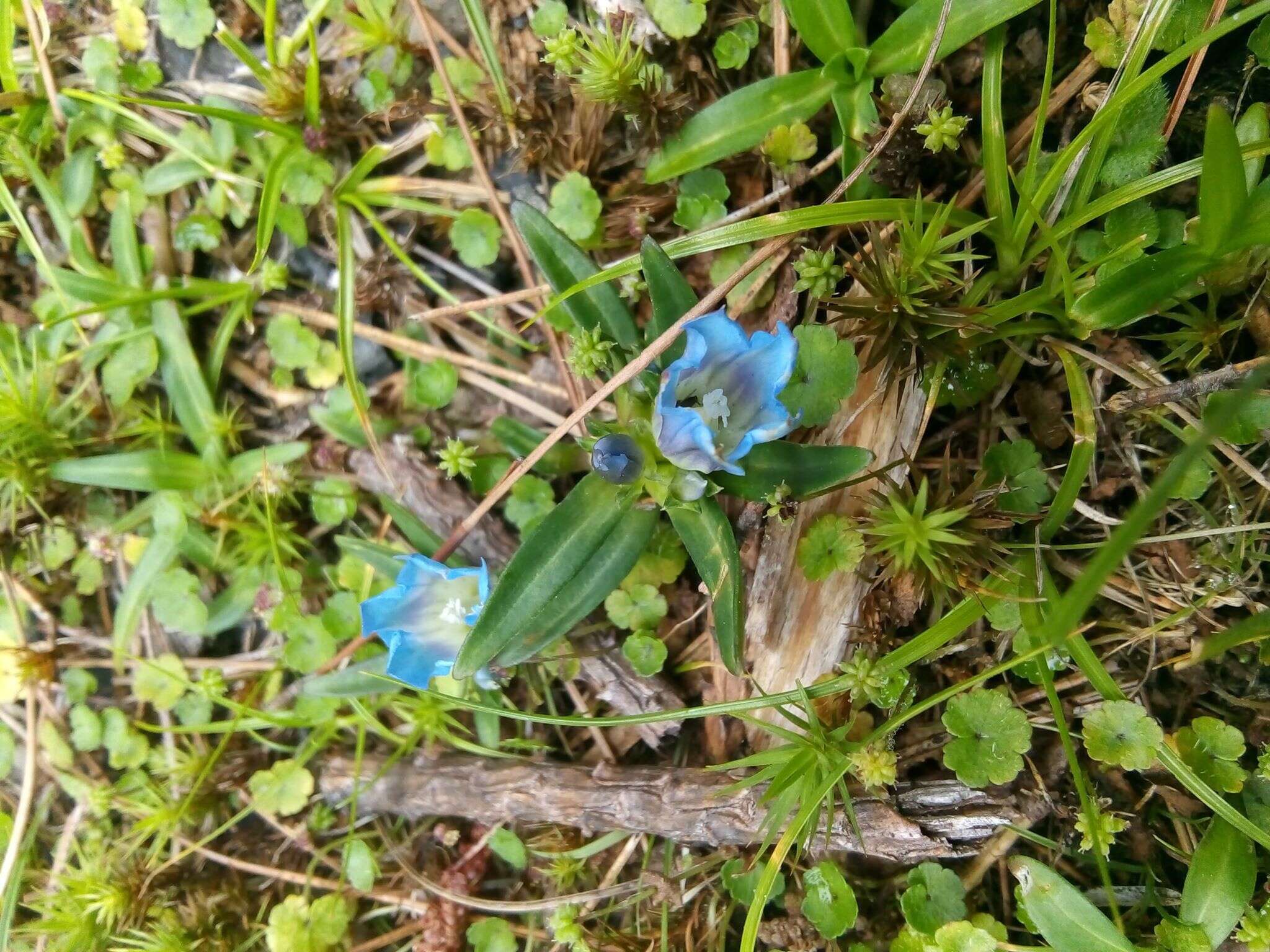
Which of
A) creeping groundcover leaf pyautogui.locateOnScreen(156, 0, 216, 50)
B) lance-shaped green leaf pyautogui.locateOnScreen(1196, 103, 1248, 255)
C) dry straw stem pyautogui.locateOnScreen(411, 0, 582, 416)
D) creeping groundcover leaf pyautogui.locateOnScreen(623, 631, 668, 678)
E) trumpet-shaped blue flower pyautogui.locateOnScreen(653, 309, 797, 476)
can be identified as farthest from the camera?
creeping groundcover leaf pyautogui.locateOnScreen(156, 0, 216, 50)

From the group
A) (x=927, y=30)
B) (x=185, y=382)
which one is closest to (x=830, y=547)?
(x=927, y=30)

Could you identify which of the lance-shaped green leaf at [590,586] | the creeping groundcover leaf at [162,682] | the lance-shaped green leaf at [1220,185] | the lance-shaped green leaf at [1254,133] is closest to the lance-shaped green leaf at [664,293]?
the lance-shaped green leaf at [590,586]

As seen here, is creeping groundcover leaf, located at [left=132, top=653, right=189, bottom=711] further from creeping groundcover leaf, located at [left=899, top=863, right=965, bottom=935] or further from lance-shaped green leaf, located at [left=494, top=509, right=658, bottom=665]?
creeping groundcover leaf, located at [left=899, top=863, right=965, bottom=935]

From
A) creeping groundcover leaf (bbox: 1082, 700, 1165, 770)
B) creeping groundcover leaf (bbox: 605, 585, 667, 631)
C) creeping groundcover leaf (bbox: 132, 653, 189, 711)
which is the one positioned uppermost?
creeping groundcover leaf (bbox: 605, 585, 667, 631)

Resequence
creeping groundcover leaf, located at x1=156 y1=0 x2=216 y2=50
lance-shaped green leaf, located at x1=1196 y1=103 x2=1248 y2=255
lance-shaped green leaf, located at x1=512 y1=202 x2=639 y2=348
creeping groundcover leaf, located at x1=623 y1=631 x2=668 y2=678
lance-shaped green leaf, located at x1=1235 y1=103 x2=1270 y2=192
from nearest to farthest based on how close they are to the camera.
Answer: lance-shaped green leaf, located at x1=1196 y1=103 x2=1248 y2=255, lance-shaped green leaf, located at x1=1235 y1=103 x2=1270 y2=192, lance-shaped green leaf, located at x1=512 y1=202 x2=639 y2=348, creeping groundcover leaf, located at x1=623 y1=631 x2=668 y2=678, creeping groundcover leaf, located at x1=156 y1=0 x2=216 y2=50

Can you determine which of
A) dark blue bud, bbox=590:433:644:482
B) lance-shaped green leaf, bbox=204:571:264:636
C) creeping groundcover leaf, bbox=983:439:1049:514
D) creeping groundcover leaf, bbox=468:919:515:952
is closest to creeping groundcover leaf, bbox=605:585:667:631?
dark blue bud, bbox=590:433:644:482

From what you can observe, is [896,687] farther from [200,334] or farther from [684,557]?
[200,334]

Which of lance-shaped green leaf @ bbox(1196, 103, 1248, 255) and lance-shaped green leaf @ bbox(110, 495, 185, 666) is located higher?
lance-shaped green leaf @ bbox(1196, 103, 1248, 255)

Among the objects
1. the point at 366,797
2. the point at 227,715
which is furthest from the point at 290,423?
the point at 366,797
